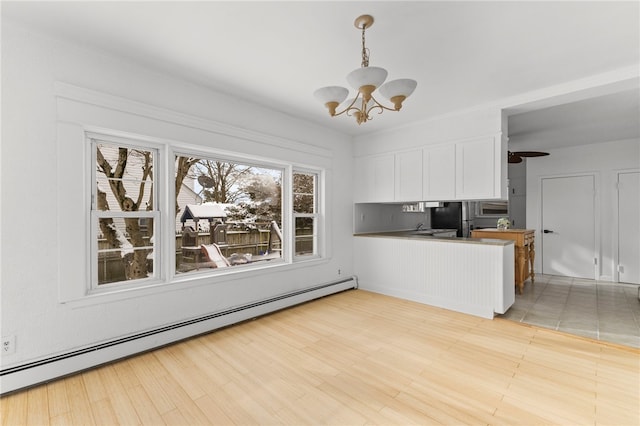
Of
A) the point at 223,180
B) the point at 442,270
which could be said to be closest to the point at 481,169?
the point at 442,270

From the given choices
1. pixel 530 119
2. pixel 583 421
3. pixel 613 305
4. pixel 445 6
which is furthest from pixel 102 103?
pixel 613 305

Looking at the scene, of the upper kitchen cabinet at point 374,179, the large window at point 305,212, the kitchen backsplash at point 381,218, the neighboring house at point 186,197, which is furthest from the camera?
the kitchen backsplash at point 381,218

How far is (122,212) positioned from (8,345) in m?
1.16

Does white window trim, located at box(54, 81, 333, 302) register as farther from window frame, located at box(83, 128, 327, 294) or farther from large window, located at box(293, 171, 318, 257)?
large window, located at box(293, 171, 318, 257)

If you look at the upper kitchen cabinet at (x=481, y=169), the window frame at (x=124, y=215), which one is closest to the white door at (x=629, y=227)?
the upper kitchen cabinet at (x=481, y=169)

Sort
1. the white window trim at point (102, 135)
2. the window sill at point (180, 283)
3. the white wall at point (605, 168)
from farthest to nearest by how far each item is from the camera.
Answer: the white wall at point (605, 168) < the window sill at point (180, 283) < the white window trim at point (102, 135)

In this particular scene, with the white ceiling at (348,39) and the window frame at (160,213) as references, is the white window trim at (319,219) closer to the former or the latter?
the window frame at (160,213)

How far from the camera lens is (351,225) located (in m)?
5.07

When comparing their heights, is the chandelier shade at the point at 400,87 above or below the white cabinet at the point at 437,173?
above

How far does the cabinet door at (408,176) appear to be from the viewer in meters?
4.36

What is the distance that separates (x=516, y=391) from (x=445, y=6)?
8.68ft

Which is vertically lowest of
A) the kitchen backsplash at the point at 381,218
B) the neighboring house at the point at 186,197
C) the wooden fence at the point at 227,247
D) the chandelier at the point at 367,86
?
the wooden fence at the point at 227,247

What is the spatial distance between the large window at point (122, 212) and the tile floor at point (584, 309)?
13.2 ft

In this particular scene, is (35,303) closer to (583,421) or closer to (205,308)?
(205,308)
